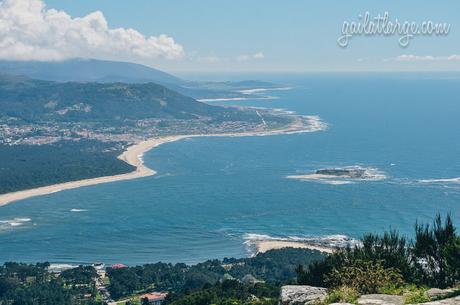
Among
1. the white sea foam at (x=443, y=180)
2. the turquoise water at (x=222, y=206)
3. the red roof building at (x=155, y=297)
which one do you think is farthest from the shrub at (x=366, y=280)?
the white sea foam at (x=443, y=180)

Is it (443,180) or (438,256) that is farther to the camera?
(443,180)

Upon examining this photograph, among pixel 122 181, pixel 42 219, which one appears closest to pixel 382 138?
pixel 122 181

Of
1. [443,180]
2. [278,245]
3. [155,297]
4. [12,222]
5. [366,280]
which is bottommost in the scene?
[155,297]

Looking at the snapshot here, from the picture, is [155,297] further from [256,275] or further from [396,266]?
[396,266]

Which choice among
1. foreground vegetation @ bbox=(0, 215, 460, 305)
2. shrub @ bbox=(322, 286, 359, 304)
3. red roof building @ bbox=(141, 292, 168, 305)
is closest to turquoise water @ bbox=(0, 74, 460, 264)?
foreground vegetation @ bbox=(0, 215, 460, 305)

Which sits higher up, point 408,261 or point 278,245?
point 408,261

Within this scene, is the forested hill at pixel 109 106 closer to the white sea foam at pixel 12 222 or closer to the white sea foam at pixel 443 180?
the white sea foam at pixel 443 180

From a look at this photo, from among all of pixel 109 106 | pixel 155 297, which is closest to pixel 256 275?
pixel 155 297
